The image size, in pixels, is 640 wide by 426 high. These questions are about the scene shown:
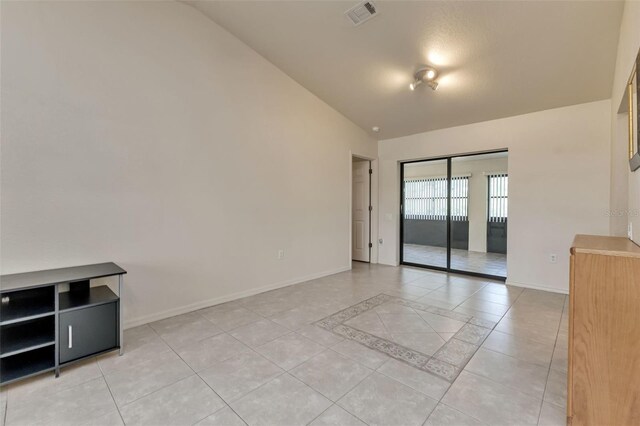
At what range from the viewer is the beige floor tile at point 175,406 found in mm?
1616

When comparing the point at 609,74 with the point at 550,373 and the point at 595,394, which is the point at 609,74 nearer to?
the point at 550,373

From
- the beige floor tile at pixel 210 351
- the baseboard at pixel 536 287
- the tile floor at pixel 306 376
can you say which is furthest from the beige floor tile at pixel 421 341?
the baseboard at pixel 536 287

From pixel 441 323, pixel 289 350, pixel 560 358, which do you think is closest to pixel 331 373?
pixel 289 350

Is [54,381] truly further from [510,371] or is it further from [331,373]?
[510,371]

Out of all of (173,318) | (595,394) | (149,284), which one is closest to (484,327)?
(595,394)

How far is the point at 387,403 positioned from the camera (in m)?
1.75

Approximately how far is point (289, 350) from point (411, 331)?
119cm

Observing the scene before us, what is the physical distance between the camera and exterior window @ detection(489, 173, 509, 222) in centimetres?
497

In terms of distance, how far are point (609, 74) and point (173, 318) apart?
18.1 feet

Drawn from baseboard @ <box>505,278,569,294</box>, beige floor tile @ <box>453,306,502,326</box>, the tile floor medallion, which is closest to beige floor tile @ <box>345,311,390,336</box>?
the tile floor medallion

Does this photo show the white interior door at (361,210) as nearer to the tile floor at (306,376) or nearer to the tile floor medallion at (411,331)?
the tile floor medallion at (411,331)

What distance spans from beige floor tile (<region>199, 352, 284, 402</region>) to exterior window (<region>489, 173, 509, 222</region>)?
15.4 feet

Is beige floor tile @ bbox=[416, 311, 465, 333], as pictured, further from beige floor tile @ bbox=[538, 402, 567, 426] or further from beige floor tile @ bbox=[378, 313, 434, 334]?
beige floor tile @ bbox=[538, 402, 567, 426]

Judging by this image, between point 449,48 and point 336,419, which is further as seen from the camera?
point 449,48
